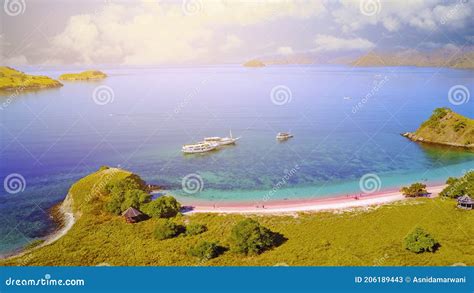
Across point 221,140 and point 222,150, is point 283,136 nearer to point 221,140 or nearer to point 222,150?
point 221,140

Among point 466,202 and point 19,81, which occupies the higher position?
point 19,81

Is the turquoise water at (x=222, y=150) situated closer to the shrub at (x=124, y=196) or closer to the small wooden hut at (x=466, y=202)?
the shrub at (x=124, y=196)

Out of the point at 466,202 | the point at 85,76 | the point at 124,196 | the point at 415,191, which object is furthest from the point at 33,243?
the point at 85,76

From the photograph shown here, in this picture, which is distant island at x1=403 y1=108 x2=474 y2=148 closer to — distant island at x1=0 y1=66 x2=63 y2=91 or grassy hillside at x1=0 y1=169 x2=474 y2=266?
grassy hillside at x1=0 y1=169 x2=474 y2=266

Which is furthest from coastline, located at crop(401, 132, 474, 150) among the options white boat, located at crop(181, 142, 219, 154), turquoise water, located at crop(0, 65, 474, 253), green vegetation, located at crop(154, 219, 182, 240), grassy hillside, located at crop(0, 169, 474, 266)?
green vegetation, located at crop(154, 219, 182, 240)

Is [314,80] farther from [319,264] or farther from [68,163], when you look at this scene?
[319,264]

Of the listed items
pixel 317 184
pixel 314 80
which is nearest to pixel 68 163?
pixel 317 184
